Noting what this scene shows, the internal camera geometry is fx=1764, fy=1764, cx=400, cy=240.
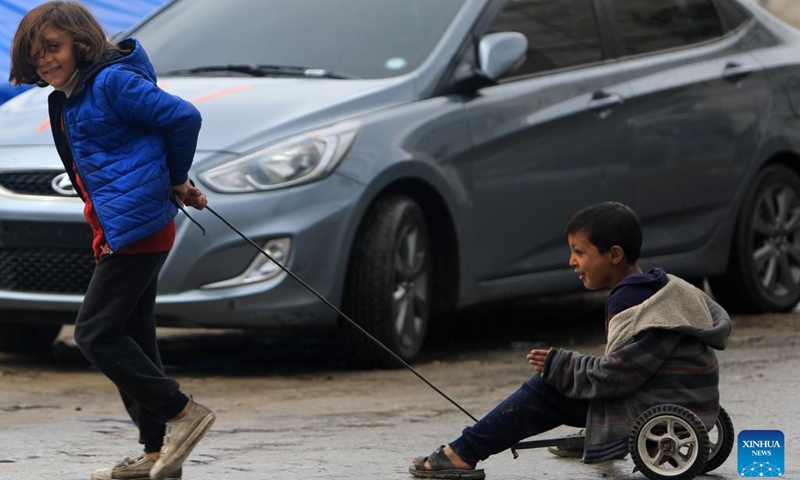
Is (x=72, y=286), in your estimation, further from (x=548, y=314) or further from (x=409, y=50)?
(x=548, y=314)

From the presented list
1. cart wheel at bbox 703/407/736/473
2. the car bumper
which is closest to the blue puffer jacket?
Result: cart wheel at bbox 703/407/736/473

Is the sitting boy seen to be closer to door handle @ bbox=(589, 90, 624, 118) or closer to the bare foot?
the bare foot

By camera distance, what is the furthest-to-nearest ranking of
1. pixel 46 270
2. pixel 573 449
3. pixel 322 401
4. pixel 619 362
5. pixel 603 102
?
pixel 603 102
pixel 46 270
pixel 322 401
pixel 573 449
pixel 619 362

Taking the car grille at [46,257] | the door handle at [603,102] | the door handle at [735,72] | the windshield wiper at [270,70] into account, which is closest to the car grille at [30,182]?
the car grille at [46,257]

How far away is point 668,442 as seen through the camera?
4.57 metres

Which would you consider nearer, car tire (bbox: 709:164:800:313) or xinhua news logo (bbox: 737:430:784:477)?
xinhua news logo (bbox: 737:430:784:477)

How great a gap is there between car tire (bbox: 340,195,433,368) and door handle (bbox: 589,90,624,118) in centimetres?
110

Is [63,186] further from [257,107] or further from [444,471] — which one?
[444,471]

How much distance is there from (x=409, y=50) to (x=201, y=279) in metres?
1.44

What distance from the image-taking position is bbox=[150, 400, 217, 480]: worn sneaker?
4.74 metres

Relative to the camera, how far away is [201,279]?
6602 mm

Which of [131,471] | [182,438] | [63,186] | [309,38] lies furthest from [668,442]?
[309,38]

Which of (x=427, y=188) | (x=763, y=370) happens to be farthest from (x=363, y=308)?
(x=763, y=370)

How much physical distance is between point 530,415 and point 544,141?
3051 millimetres
